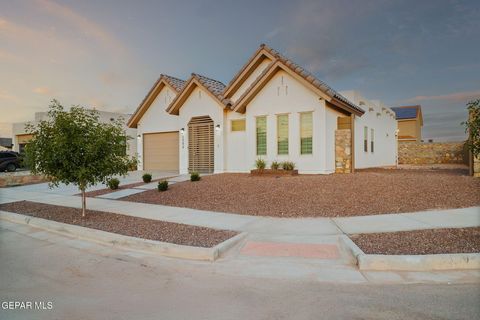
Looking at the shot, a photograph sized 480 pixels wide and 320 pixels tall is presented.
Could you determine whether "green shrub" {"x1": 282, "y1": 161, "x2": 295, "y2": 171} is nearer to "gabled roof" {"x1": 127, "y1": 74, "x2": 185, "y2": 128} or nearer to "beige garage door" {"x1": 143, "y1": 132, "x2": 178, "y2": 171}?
"beige garage door" {"x1": 143, "y1": 132, "x2": 178, "y2": 171}

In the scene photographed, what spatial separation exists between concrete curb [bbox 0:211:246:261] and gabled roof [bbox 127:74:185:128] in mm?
13398

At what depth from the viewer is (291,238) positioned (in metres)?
5.96

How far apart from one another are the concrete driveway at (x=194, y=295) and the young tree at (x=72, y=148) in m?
3.24

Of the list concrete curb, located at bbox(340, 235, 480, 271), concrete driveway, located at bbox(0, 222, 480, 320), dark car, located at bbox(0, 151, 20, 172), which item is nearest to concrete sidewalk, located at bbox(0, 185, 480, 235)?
concrete curb, located at bbox(340, 235, 480, 271)

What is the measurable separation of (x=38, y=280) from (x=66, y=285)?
1.84 ft

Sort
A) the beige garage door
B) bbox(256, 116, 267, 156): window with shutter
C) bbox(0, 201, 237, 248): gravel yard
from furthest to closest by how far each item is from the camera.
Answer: the beige garage door → bbox(256, 116, 267, 156): window with shutter → bbox(0, 201, 237, 248): gravel yard

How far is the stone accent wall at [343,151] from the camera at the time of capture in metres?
14.4

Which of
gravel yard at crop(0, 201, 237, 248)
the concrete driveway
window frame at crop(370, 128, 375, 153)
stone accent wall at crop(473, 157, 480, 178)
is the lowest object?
the concrete driveway

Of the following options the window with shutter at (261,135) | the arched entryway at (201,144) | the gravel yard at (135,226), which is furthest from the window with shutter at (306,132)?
the gravel yard at (135,226)

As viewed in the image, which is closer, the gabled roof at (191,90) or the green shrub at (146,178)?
the green shrub at (146,178)

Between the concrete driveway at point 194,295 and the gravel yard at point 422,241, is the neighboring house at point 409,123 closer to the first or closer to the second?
the gravel yard at point 422,241

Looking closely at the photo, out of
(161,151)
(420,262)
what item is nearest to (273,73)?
(161,151)

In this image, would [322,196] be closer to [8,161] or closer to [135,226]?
[135,226]

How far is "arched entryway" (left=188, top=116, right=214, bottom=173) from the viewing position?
1736cm
